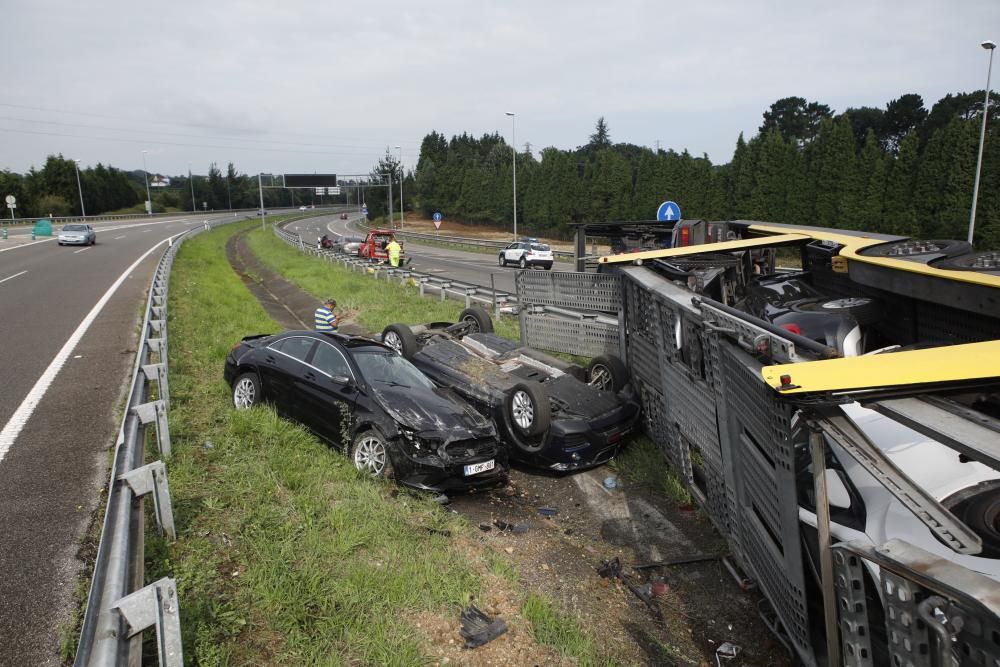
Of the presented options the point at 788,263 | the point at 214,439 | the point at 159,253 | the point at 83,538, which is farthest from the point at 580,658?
the point at 159,253

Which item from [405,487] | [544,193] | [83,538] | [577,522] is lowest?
[577,522]

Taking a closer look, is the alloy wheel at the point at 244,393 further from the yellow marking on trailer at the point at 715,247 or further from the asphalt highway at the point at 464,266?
the asphalt highway at the point at 464,266

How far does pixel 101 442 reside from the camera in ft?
20.7

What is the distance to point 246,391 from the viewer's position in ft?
27.2

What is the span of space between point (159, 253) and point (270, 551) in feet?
86.2

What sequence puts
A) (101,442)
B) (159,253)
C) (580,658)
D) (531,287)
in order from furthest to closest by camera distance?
(159,253), (531,287), (101,442), (580,658)

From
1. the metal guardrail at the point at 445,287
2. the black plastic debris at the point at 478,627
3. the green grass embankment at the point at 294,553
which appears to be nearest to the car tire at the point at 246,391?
the green grass embankment at the point at 294,553

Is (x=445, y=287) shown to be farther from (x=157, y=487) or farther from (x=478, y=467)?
(x=157, y=487)

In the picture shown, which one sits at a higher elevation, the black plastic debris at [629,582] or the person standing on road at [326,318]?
the person standing on road at [326,318]

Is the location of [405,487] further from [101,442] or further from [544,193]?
[544,193]

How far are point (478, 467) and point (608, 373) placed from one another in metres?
2.52

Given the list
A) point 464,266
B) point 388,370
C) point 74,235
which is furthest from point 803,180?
point 74,235

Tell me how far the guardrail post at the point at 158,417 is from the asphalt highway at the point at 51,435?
49 cm

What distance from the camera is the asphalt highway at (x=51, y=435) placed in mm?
3797
